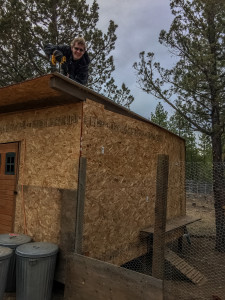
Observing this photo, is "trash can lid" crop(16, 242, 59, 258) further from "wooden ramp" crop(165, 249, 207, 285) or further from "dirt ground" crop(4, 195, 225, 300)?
"wooden ramp" crop(165, 249, 207, 285)

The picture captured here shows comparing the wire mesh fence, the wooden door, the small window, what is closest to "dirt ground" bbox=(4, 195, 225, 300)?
the wire mesh fence

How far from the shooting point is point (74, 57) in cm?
500

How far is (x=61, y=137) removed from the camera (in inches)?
184

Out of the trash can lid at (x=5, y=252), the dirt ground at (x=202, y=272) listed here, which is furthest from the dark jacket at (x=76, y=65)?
the dirt ground at (x=202, y=272)

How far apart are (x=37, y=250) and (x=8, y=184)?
208 cm

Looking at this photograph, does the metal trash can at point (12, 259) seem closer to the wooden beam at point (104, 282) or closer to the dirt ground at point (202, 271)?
the wooden beam at point (104, 282)

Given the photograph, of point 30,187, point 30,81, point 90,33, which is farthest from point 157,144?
point 90,33

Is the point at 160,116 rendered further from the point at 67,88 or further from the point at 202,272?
the point at 67,88

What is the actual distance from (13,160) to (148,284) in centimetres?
386

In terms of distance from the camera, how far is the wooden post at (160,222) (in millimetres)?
3264

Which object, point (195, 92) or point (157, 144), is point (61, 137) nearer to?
point (157, 144)

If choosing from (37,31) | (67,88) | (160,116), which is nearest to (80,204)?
(67,88)

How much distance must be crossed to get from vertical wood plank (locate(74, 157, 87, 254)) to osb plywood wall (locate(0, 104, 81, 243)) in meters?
0.12

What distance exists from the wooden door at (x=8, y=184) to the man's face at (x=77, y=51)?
2.28 metres
